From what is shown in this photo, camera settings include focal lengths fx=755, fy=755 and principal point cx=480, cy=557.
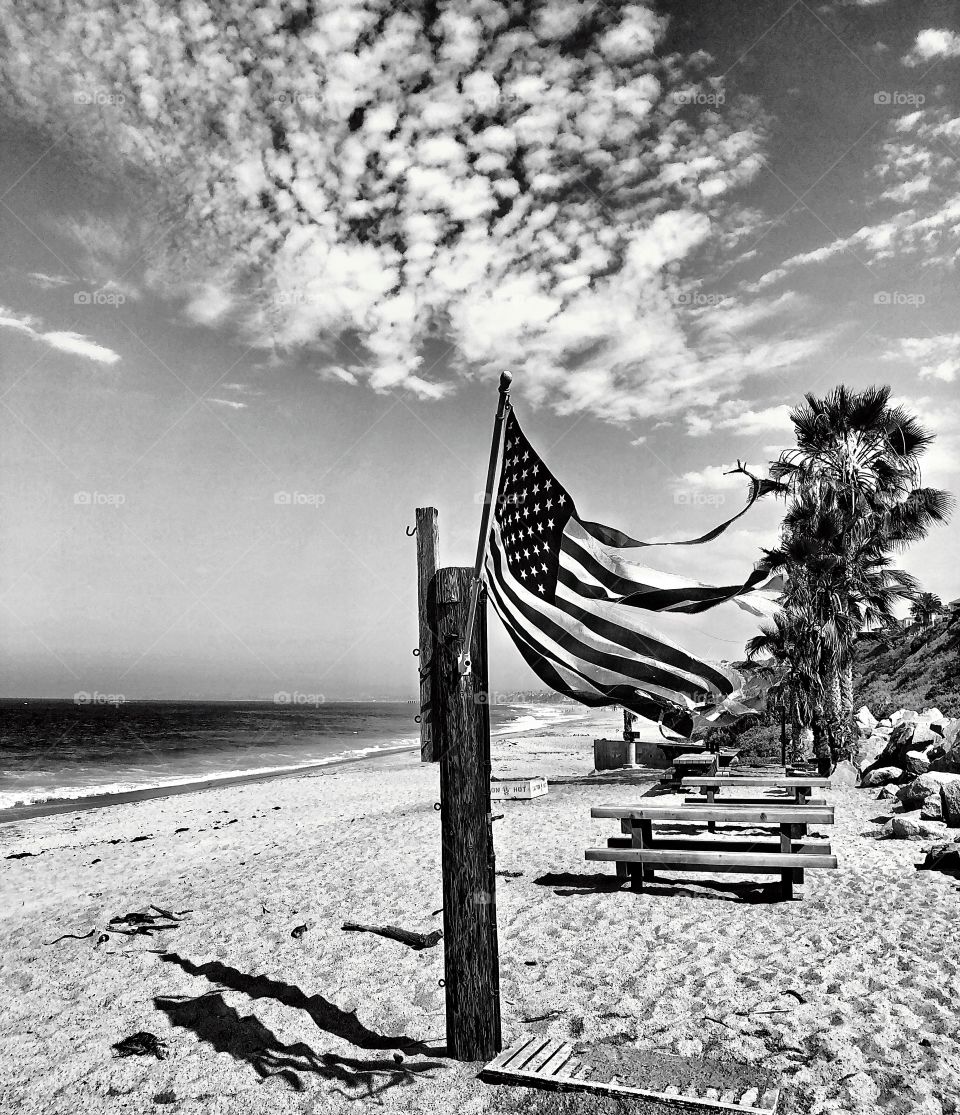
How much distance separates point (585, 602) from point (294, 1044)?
3260 mm

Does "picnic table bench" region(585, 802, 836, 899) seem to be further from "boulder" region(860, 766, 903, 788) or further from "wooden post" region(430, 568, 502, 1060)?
"boulder" region(860, 766, 903, 788)

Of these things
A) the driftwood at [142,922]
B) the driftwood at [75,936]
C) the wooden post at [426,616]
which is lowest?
the driftwood at [75,936]

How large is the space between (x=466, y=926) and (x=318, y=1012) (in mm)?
1747

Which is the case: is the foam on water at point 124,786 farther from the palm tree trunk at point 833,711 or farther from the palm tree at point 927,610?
the palm tree at point 927,610

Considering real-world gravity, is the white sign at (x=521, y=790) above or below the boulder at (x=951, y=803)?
below

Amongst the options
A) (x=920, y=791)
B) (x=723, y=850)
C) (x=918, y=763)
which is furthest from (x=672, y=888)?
(x=918, y=763)

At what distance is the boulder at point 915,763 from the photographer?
1312 cm

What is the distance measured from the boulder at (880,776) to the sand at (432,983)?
15.1 feet

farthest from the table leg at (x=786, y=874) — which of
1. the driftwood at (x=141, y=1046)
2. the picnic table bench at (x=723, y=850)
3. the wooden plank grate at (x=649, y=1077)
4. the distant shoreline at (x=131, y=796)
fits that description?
the distant shoreline at (x=131, y=796)

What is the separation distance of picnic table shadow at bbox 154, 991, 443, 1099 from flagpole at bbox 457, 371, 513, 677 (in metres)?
2.25

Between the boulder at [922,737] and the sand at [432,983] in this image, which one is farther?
the boulder at [922,737]

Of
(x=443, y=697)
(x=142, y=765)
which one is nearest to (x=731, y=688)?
(x=443, y=697)

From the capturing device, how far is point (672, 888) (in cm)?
765

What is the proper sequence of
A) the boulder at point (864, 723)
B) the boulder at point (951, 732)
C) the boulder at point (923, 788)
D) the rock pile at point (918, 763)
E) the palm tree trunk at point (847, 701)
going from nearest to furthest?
the rock pile at point (918, 763), the boulder at point (923, 788), the boulder at point (951, 732), the palm tree trunk at point (847, 701), the boulder at point (864, 723)
